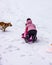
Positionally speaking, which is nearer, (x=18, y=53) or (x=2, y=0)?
(x=18, y=53)

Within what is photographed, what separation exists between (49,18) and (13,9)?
3.01 meters

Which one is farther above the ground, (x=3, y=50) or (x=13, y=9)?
(x=13, y=9)

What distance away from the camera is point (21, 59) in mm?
6195

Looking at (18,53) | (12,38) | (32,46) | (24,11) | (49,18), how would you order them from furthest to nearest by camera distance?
1. (24,11)
2. (49,18)
3. (12,38)
4. (32,46)
5. (18,53)

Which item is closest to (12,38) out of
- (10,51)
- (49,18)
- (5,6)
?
(10,51)

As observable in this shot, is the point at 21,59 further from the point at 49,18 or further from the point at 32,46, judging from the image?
the point at 49,18

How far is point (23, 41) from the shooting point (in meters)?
7.73

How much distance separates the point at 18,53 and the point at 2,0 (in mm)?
10776

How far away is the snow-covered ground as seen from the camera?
6199 millimetres

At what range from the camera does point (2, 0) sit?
16.8 meters

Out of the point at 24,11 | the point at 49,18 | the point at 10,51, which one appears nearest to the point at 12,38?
the point at 10,51

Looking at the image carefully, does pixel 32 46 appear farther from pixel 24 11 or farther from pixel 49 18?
pixel 24 11

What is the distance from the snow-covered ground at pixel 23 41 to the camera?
6.20 m

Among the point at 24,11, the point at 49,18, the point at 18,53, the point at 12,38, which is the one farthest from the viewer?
the point at 24,11
